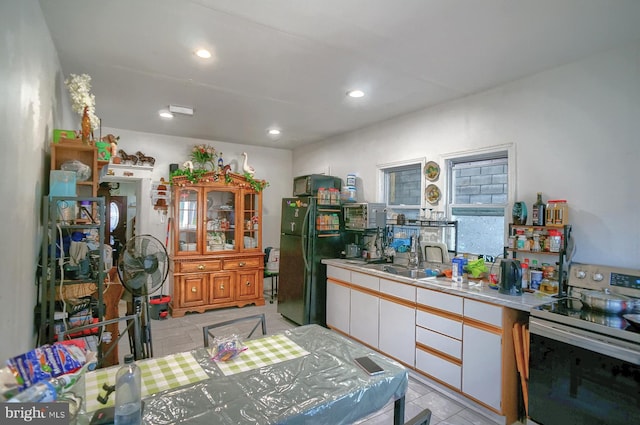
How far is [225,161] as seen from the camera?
18.1 feet

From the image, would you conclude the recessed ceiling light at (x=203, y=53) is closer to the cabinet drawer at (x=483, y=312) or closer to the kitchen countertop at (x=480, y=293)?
the kitchen countertop at (x=480, y=293)

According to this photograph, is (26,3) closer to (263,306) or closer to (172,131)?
(172,131)

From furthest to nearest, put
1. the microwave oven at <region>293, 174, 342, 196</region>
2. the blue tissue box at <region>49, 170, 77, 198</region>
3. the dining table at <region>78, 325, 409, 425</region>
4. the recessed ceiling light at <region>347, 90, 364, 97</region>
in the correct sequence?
the microwave oven at <region>293, 174, 342, 196</region>
the recessed ceiling light at <region>347, 90, 364, 97</region>
the blue tissue box at <region>49, 170, 77, 198</region>
the dining table at <region>78, 325, 409, 425</region>

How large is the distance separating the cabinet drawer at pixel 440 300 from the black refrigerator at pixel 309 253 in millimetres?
1525

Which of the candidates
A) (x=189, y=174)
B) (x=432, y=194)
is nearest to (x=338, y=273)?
(x=432, y=194)

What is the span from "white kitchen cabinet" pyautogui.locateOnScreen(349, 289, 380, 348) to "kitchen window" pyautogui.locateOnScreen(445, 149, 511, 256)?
1.06 meters

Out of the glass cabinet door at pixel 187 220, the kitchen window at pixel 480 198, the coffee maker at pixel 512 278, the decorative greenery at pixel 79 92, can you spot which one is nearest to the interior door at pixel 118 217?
the glass cabinet door at pixel 187 220

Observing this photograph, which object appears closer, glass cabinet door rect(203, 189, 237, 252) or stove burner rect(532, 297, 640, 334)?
stove burner rect(532, 297, 640, 334)

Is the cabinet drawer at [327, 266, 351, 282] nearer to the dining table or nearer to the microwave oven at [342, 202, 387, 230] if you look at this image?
the microwave oven at [342, 202, 387, 230]

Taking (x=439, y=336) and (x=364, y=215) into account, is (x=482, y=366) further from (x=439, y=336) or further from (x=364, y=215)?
(x=364, y=215)

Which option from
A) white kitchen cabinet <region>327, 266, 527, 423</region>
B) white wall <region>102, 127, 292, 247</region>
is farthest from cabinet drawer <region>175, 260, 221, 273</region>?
white kitchen cabinet <region>327, 266, 527, 423</region>

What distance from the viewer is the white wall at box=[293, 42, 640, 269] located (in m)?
2.23

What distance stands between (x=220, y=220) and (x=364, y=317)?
270cm

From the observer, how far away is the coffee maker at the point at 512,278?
2.40 meters
